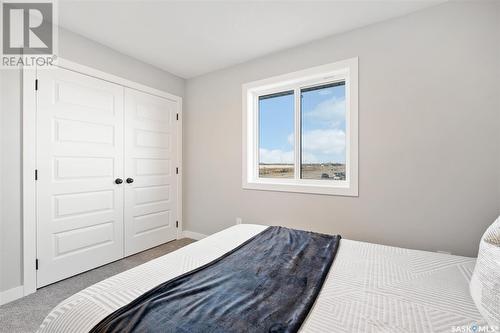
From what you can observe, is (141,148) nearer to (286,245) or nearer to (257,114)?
(257,114)

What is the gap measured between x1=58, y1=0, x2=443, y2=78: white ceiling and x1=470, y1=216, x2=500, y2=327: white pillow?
77.3 inches

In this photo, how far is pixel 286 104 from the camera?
9.51 feet

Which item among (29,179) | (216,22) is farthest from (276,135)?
(29,179)

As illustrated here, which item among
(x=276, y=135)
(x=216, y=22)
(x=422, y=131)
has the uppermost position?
(x=216, y=22)

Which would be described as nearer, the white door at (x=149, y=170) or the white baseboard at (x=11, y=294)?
the white baseboard at (x=11, y=294)

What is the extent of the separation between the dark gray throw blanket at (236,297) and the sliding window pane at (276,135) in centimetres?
155

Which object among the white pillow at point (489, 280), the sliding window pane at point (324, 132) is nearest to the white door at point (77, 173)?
the sliding window pane at point (324, 132)

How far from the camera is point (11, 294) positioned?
190 cm

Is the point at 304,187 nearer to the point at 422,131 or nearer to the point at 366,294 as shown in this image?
the point at 422,131

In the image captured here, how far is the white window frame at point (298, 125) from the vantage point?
226cm

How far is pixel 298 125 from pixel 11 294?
3.21 meters

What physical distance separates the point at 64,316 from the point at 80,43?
2.62m

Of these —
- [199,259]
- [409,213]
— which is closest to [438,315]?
[199,259]

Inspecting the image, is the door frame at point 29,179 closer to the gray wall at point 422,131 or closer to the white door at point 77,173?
the white door at point 77,173
